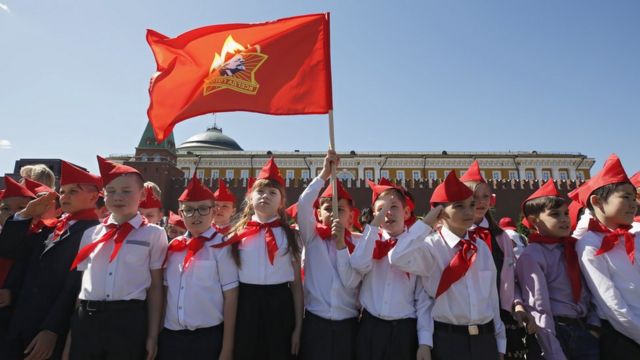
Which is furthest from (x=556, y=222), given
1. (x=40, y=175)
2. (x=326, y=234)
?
(x=40, y=175)

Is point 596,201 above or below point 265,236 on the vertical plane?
above

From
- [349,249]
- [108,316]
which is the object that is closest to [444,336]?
[349,249]

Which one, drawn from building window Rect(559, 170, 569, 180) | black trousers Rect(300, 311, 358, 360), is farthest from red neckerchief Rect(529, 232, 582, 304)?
building window Rect(559, 170, 569, 180)

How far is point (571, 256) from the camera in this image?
2.48 metres

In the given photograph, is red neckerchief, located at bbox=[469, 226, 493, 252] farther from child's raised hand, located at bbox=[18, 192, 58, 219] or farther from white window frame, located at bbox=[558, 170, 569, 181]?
white window frame, located at bbox=[558, 170, 569, 181]

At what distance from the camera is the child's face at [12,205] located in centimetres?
297

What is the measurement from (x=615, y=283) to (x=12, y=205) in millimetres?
4321

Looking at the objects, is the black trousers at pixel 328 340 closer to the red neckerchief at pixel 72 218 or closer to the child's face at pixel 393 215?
the child's face at pixel 393 215

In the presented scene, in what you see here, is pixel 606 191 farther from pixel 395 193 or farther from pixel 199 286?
pixel 199 286

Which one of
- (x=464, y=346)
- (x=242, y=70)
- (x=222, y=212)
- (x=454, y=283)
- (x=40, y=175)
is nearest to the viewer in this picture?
(x=464, y=346)

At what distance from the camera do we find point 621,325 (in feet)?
7.11

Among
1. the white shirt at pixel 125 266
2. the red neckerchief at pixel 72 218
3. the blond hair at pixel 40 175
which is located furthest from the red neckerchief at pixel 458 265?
the blond hair at pixel 40 175

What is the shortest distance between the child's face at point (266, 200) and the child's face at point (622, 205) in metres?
2.23

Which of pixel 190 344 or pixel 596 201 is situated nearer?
pixel 190 344
